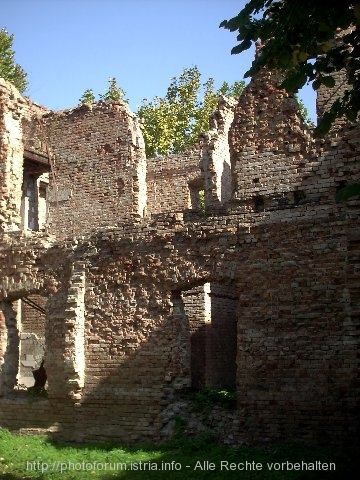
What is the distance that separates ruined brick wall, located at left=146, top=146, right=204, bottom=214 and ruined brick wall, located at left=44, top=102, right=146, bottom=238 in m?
2.82

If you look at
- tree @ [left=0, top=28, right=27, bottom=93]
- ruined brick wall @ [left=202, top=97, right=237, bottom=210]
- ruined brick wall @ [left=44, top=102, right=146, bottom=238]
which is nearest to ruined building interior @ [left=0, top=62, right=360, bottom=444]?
ruined brick wall @ [left=44, top=102, right=146, bottom=238]

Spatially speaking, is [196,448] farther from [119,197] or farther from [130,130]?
[130,130]

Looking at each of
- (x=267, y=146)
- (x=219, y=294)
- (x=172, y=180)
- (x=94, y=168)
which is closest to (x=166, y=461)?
(x=267, y=146)

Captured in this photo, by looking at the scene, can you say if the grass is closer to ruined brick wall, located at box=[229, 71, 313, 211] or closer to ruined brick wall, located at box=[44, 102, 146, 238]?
ruined brick wall, located at box=[229, 71, 313, 211]

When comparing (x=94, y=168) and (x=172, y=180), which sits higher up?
(x=172, y=180)

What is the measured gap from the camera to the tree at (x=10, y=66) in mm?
25406

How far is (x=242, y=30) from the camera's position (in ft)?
16.1

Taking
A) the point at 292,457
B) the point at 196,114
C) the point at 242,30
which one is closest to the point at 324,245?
the point at 292,457

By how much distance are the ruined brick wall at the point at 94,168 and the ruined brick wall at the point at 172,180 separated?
2.82 metres

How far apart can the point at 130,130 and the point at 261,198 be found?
21.4ft

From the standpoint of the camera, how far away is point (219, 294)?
12.6 metres

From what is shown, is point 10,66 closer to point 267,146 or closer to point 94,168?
→ point 94,168

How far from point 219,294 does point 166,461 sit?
5392mm

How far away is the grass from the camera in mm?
6793
